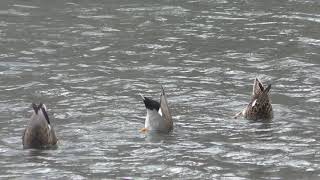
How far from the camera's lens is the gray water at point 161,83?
10.6 m

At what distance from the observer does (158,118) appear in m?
12.2

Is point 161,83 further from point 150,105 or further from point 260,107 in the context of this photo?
point 150,105

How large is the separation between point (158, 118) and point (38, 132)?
1.77m

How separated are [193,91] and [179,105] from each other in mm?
816

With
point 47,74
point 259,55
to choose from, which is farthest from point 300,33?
point 47,74

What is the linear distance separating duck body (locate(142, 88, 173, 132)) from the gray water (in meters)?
0.14

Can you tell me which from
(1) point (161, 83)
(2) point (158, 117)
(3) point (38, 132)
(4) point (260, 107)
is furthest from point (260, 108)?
(3) point (38, 132)

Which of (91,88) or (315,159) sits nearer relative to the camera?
(315,159)

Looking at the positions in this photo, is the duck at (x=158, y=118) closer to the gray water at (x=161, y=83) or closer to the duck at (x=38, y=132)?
the gray water at (x=161, y=83)

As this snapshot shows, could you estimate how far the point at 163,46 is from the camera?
1780 cm

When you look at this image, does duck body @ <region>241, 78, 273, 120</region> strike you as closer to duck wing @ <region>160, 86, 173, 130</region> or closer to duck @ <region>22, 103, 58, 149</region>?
duck wing @ <region>160, 86, 173, 130</region>

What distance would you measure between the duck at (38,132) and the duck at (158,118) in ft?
4.93

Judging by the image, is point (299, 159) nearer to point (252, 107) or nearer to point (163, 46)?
point (252, 107)

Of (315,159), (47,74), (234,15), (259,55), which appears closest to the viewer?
(315,159)
